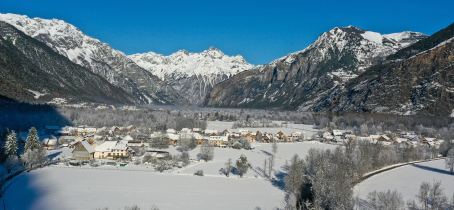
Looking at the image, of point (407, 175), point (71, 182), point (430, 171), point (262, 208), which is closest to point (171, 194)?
point (262, 208)

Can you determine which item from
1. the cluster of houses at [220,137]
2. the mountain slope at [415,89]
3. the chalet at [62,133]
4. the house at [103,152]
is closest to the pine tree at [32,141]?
the house at [103,152]

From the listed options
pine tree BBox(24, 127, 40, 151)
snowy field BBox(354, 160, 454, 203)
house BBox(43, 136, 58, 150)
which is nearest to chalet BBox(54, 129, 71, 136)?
house BBox(43, 136, 58, 150)

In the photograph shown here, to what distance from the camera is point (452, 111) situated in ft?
389

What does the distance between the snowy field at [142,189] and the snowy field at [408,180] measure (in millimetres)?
11535

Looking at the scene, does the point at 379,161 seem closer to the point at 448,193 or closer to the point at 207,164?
the point at 448,193

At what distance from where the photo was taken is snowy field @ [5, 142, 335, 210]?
30172 mm

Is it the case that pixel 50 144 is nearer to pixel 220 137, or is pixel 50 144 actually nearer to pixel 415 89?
pixel 220 137

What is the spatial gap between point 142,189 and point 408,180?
36351 mm

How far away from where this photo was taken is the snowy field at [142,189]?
30.2m

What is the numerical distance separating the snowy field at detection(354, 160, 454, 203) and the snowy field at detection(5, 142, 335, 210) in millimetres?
11535

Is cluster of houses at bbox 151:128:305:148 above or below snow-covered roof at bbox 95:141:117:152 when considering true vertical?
above

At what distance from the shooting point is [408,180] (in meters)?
42.6

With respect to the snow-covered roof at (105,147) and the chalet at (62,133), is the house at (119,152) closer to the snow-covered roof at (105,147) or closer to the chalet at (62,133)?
the snow-covered roof at (105,147)

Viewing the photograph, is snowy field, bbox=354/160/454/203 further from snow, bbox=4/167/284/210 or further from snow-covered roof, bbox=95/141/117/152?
snow-covered roof, bbox=95/141/117/152
